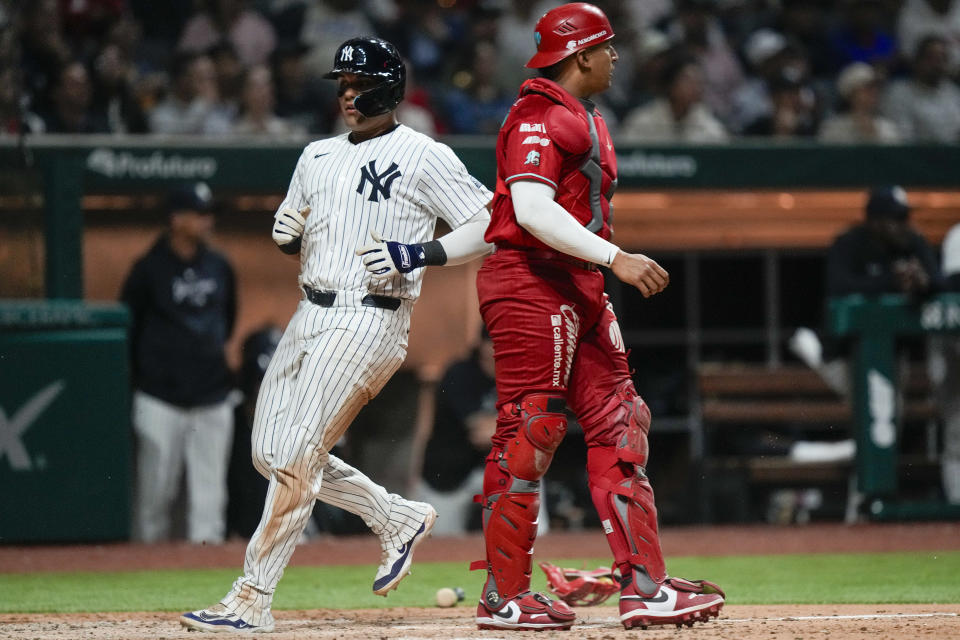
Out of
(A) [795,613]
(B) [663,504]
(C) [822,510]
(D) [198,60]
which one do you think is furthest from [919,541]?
(D) [198,60]

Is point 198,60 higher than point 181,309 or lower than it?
higher

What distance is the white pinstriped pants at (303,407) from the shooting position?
13.5ft

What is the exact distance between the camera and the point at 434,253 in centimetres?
421

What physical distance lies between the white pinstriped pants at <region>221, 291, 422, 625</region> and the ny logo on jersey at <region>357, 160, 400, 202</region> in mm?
310

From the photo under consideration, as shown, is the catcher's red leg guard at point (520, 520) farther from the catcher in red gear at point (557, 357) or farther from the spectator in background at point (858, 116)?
the spectator in background at point (858, 116)

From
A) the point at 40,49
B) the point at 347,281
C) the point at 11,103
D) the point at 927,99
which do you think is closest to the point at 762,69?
the point at 927,99

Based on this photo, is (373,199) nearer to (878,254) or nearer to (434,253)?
(434,253)

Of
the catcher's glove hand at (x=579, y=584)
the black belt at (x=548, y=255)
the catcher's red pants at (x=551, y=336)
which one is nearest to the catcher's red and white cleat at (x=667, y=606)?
the catcher's red pants at (x=551, y=336)

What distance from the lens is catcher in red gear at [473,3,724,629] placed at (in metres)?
4.04

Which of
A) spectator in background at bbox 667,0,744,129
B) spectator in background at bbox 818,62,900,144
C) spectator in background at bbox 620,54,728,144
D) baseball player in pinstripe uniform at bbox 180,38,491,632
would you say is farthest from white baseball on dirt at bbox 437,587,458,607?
spectator in background at bbox 667,0,744,129

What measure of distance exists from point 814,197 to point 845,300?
247cm

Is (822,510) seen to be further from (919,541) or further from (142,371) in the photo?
(142,371)

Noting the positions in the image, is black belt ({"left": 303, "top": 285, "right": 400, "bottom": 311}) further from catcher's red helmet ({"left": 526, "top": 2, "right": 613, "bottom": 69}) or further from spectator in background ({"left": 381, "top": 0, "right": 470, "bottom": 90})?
spectator in background ({"left": 381, "top": 0, "right": 470, "bottom": 90})

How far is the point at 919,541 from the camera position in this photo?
7.47 metres
